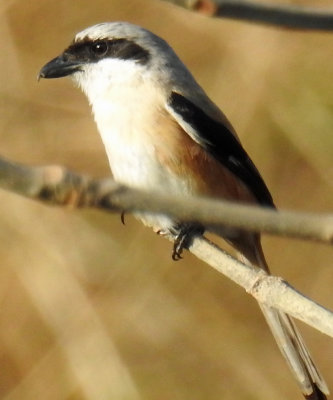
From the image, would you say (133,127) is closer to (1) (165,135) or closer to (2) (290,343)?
(1) (165,135)

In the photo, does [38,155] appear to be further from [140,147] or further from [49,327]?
[140,147]

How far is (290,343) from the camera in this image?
3.66 metres

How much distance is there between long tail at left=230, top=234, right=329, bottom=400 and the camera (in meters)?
3.52

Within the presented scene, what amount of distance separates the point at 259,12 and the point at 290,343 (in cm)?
236

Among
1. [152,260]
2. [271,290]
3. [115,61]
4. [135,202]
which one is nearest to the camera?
[135,202]

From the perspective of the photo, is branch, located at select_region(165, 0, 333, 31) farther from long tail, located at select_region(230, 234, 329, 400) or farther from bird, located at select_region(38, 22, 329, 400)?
long tail, located at select_region(230, 234, 329, 400)

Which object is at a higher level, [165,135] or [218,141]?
[165,135]

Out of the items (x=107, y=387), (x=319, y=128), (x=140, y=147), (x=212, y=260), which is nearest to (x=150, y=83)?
(x=140, y=147)

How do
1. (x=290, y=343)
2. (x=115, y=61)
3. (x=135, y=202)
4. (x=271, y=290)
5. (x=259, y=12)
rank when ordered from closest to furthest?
(x=135, y=202) → (x=259, y=12) → (x=271, y=290) → (x=290, y=343) → (x=115, y=61)

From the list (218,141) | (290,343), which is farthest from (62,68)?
(290,343)

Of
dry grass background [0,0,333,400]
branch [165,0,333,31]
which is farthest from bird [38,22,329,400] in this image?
branch [165,0,333,31]

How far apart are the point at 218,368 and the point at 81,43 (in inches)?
92.3

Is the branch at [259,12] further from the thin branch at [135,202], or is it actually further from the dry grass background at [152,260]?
the dry grass background at [152,260]

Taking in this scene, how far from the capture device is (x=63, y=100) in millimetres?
5523
